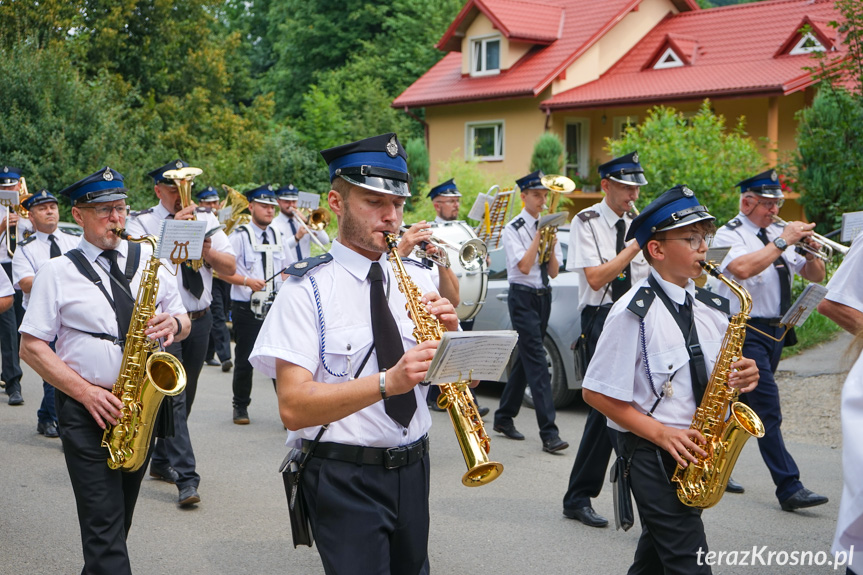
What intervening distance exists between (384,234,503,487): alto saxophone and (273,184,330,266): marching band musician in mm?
7397

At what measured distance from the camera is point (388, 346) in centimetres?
322

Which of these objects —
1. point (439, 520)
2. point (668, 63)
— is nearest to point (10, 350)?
point (439, 520)

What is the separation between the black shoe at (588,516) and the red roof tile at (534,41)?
23.7 m

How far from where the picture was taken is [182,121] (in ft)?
101

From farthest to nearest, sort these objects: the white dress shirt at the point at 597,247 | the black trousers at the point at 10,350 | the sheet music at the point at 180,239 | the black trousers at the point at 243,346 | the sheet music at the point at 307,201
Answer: the sheet music at the point at 307,201 → the black trousers at the point at 10,350 → the black trousers at the point at 243,346 → the white dress shirt at the point at 597,247 → the sheet music at the point at 180,239

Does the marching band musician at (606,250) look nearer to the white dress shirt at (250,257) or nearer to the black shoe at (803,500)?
the black shoe at (803,500)

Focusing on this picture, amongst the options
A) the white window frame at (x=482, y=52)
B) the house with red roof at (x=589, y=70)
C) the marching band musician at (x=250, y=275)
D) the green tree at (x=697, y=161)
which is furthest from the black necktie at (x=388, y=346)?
the white window frame at (x=482, y=52)

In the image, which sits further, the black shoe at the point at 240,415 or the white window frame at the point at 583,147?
the white window frame at the point at 583,147

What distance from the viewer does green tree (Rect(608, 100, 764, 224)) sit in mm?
15453

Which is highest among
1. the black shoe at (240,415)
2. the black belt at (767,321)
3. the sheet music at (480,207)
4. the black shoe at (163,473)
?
the sheet music at (480,207)

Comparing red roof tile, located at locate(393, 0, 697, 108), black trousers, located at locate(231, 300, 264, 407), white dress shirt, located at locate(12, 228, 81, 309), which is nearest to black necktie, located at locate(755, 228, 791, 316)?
black trousers, located at locate(231, 300, 264, 407)

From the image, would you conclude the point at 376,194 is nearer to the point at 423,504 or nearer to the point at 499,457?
the point at 423,504

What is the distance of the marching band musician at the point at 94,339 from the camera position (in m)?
4.27

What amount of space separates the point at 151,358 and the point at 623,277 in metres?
3.78
